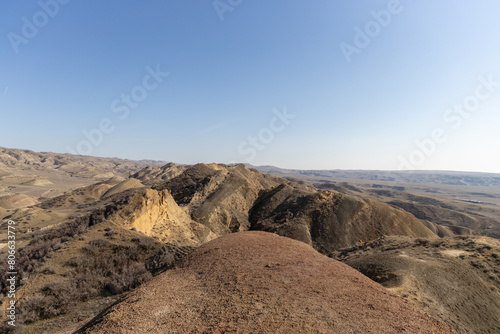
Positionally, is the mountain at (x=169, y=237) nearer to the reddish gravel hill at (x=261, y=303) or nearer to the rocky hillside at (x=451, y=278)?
the rocky hillside at (x=451, y=278)

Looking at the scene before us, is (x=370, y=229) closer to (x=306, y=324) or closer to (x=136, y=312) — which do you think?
(x=306, y=324)

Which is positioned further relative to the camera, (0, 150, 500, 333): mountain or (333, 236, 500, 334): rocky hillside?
(0, 150, 500, 333): mountain

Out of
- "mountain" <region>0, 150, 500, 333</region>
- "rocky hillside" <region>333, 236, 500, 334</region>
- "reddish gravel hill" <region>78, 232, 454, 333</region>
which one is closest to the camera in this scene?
"reddish gravel hill" <region>78, 232, 454, 333</region>

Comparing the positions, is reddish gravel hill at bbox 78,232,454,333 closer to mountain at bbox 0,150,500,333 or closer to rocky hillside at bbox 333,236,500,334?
mountain at bbox 0,150,500,333

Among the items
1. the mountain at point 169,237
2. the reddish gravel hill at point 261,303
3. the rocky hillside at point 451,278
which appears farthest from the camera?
the mountain at point 169,237

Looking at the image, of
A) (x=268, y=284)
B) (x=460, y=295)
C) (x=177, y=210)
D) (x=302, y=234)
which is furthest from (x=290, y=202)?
(x=268, y=284)

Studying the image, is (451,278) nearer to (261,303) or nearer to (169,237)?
(261,303)

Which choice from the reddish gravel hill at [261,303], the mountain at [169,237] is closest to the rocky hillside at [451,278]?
the mountain at [169,237]

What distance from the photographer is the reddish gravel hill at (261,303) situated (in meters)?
5.43

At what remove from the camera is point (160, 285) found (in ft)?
25.4

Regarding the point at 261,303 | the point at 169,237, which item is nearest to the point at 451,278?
the point at 261,303

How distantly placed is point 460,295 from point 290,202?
26313mm

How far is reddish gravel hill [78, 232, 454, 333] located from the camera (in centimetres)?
543

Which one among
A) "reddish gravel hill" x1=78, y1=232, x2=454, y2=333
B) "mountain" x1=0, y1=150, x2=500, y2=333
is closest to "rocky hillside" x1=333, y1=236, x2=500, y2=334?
"mountain" x1=0, y1=150, x2=500, y2=333
